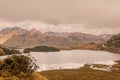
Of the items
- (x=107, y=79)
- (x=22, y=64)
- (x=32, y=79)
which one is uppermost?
(x=22, y=64)

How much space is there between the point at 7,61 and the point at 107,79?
3650 inches

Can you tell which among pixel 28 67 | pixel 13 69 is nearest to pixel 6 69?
pixel 13 69

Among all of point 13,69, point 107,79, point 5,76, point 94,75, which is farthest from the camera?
point 94,75

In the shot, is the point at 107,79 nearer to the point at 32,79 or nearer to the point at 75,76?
the point at 75,76

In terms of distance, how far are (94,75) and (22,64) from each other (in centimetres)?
9840

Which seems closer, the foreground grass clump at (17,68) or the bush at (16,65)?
the foreground grass clump at (17,68)

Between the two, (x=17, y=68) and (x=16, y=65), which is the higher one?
(x=16, y=65)

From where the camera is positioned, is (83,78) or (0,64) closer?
(0,64)

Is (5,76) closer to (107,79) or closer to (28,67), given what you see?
(28,67)

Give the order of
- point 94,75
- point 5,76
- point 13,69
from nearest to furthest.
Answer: point 5,76
point 13,69
point 94,75

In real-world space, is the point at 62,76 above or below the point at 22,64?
below

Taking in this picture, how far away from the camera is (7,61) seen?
7150 centimetres

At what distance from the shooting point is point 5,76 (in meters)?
65.2

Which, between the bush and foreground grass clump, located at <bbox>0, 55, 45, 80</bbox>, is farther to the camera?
the bush
